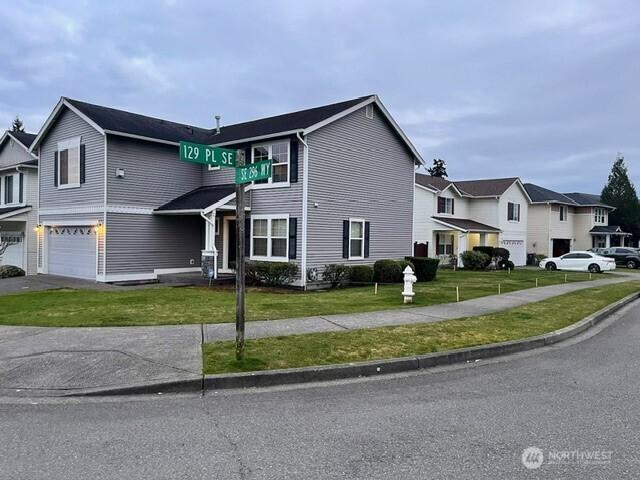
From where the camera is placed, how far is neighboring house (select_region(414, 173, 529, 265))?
33406 mm

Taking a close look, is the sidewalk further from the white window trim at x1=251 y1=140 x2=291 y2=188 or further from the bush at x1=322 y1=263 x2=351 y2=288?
the white window trim at x1=251 y1=140 x2=291 y2=188

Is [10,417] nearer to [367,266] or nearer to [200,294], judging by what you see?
[200,294]

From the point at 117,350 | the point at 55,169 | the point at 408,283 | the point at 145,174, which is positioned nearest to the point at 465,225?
the point at 145,174

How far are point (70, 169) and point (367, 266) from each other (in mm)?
13182

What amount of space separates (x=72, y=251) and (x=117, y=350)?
15.1 m

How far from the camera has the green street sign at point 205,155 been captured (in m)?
6.56

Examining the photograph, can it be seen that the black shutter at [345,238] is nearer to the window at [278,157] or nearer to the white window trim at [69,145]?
the window at [278,157]

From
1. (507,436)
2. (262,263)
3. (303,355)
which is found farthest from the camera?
(262,263)

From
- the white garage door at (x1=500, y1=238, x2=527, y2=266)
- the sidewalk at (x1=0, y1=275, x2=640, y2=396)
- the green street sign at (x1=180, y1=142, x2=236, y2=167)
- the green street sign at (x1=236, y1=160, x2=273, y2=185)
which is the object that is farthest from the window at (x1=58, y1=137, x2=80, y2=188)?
the white garage door at (x1=500, y1=238, x2=527, y2=266)

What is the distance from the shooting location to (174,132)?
22.4 metres

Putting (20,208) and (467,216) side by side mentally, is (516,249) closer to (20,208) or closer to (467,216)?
(467,216)

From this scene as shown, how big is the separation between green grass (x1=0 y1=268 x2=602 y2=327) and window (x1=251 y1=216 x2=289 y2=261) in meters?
2.25

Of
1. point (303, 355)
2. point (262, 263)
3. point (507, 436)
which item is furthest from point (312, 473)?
point (262, 263)

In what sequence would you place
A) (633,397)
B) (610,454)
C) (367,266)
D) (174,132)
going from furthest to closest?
(174,132) < (367,266) < (633,397) < (610,454)
